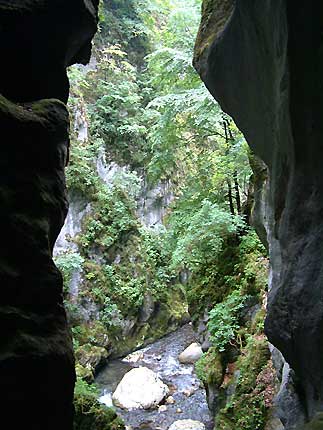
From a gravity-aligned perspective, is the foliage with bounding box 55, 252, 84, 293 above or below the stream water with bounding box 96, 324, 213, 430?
above

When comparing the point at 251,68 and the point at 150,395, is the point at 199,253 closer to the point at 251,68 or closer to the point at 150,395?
the point at 150,395

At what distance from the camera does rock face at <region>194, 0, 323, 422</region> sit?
3.51m

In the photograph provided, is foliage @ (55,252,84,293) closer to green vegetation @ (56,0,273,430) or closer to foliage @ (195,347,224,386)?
green vegetation @ (56,0,273,430)

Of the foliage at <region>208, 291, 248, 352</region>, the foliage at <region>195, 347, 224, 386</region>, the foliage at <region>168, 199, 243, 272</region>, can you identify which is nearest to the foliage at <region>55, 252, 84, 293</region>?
the foliage at <region>168, 199, 243, 272</region>

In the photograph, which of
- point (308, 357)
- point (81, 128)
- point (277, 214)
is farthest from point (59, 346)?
point (81, 128)

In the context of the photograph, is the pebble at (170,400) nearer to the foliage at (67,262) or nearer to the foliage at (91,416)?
the foliage at (91,416)

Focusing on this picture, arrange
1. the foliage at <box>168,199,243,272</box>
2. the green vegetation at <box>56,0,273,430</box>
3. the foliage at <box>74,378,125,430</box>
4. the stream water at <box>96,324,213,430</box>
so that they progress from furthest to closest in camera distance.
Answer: the stream water at <box>96,324,213,430</box>
the foliage at <box>168,199,243,272</box>
the green vegetation at <box>56,0,273,430</box>
the foliage at <box>74,378,125,430</box>

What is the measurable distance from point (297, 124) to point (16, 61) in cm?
316

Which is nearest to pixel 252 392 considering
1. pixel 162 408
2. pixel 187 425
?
pixel 187 425

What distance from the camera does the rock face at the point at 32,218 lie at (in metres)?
3.41

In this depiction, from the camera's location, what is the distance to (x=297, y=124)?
378 centimetres

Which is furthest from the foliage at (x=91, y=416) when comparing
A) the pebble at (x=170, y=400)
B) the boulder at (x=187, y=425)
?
the pebble at (x=170, y=400)

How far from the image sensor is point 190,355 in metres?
13.8

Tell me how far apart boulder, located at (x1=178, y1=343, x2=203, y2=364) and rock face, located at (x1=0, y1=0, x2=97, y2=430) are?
9971 mm
